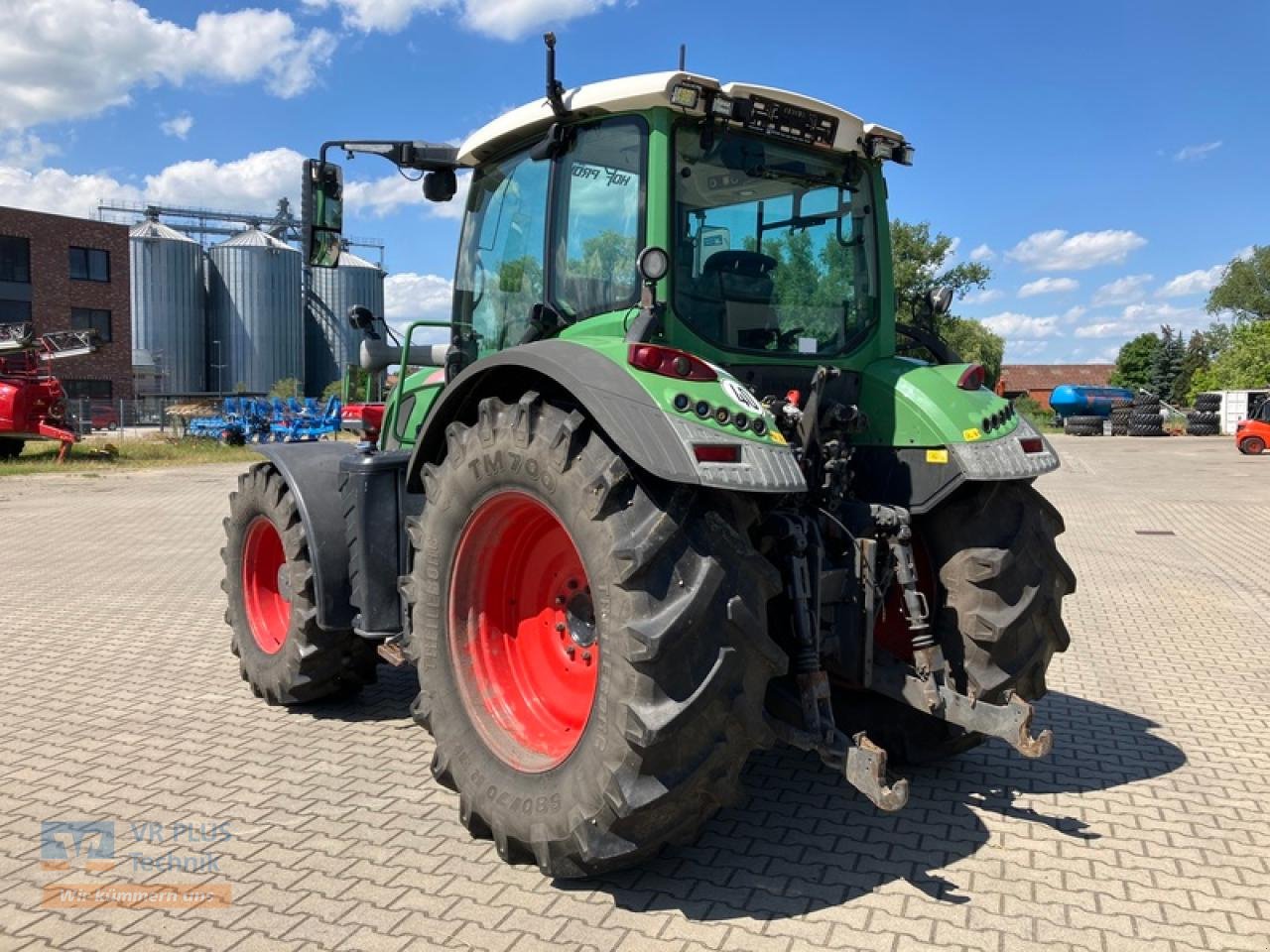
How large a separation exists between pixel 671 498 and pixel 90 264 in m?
49.5

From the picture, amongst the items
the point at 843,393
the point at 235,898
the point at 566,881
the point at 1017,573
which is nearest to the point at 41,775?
the point at 235,898

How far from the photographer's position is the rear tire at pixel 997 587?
12.8 ft

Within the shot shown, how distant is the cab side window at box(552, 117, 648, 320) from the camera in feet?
12.8

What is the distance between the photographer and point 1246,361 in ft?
176

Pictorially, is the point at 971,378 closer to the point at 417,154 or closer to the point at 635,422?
the point at 635,422

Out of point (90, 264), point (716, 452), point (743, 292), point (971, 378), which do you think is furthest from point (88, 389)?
point (716, 452)

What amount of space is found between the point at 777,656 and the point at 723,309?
1.48 metres

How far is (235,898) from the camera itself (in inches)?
131

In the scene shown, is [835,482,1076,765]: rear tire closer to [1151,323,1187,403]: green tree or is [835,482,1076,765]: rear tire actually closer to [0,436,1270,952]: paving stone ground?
[0,436,1270,952]: paving stone ground

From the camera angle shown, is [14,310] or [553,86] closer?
[553,86]

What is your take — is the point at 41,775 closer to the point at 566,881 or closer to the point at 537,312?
the point at 566,881

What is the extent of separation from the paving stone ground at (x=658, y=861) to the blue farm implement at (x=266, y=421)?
75.2 ft

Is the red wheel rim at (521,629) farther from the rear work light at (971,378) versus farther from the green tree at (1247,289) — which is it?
the green tree at (1247,289)

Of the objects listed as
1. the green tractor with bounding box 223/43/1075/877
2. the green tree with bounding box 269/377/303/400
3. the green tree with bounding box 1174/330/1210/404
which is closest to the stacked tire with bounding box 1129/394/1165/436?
the green tree with bounding box 1174/330/1210/404
